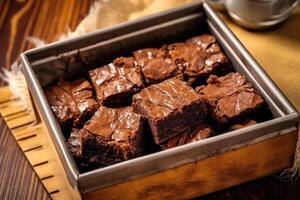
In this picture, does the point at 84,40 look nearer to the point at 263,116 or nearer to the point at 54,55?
the point at 54,55

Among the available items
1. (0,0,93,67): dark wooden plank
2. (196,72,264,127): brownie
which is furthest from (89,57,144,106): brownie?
(0,0,93,67): dark wooden plank

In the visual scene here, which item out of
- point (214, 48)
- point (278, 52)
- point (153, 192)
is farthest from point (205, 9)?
point (153, 192)

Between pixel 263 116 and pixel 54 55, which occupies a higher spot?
pixel 54 55

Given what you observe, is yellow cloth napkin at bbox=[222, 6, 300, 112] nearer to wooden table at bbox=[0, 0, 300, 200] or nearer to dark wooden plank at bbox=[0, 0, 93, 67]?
wooden table at bbox=[0, 0, 300, 200]

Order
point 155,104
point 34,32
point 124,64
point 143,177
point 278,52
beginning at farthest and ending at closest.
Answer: point 34,32 < point 278,52 < point 124,64 < point 155,104 < point 143,177

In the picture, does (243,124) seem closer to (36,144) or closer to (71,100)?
(71,100)

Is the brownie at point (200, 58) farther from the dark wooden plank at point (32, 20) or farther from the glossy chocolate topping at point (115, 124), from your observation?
the dark wooden plank at point (32, 20)
